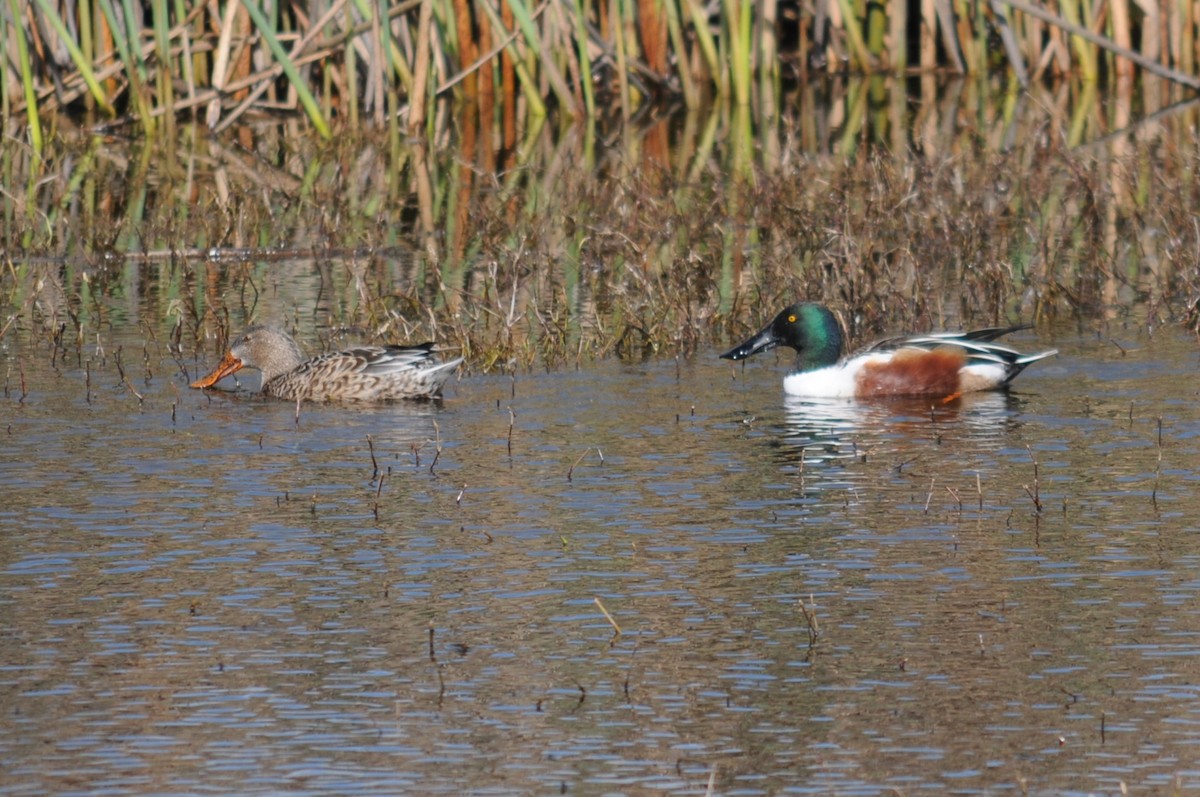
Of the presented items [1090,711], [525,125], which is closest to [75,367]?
[1090,711]

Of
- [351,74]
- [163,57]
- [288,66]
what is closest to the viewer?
[288,66]

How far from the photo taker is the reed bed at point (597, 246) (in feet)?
36.3

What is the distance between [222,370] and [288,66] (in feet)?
27.3

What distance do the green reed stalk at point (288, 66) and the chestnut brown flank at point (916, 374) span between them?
8715mm

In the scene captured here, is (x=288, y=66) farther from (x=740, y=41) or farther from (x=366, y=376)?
(x=366, y=376)

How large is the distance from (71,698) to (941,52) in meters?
24.5

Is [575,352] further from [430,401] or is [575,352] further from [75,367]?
[75,367]

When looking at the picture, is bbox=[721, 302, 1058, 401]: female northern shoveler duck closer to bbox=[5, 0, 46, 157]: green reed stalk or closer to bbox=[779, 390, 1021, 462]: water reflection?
bbox=[779, 390, 1021, 462]: water reflection

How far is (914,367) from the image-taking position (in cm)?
970

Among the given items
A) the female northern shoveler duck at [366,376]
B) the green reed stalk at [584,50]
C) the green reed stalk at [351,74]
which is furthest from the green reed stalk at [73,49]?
the female northern shoveler duck at [366,376]

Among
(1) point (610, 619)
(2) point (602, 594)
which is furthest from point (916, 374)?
(1) point (610, 619)

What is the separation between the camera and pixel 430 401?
961 cm

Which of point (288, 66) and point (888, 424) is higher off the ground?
point (288, 66)

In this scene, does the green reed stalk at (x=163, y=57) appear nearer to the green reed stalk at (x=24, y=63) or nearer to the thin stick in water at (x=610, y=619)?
the green reed stalk at (x=24, y=63)
